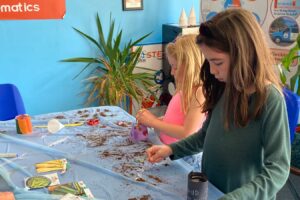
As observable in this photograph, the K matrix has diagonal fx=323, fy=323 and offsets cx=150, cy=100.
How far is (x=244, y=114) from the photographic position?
997 mm

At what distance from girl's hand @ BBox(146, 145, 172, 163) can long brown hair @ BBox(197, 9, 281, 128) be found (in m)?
0.29

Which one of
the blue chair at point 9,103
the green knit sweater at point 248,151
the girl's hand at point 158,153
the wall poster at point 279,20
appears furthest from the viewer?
the wall poster at point 279,20

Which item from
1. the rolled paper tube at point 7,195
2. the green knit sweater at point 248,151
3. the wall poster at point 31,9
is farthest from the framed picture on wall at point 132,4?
the rolled paper tube at point 7,195

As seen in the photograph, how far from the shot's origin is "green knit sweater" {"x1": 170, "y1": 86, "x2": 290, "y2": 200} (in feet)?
2.90

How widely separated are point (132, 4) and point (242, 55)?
2161 millimetres

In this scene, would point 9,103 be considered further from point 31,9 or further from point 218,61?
point 218,61

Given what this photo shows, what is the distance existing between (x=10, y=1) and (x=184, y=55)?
65.0 inches

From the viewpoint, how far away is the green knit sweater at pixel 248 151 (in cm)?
88

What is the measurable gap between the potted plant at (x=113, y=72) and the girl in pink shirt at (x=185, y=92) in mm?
1261

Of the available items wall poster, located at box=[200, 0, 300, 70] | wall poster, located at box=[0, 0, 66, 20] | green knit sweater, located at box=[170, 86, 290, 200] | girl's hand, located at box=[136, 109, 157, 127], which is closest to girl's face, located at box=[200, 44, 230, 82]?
green knit sweater, located at box=[170, 86, 290, 200]

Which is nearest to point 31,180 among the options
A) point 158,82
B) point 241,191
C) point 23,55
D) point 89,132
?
point 89,132

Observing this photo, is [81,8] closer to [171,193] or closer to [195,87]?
[195,87]

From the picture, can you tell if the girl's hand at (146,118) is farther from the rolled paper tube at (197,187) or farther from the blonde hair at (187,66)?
the rolled paper tube at (197,187)

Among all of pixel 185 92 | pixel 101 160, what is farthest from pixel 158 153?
pixel 185 92
